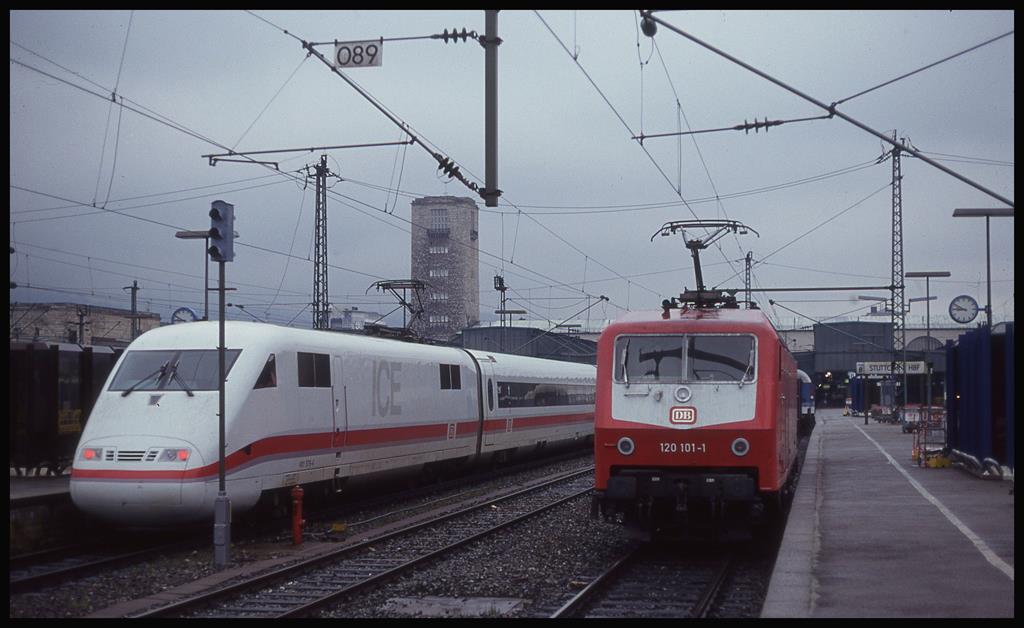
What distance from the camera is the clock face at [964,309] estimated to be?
123 feet

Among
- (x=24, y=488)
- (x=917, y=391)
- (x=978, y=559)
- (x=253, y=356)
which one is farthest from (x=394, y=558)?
(x=917, y=391)

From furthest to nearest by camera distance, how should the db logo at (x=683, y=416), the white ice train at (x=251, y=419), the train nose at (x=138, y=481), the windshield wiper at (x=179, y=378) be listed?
the windshield wiper at (x=179, y=378), the white ice train at (x=251, y=419), the train nose at (x=138, y=481), the db logo at (x=683, y=416)

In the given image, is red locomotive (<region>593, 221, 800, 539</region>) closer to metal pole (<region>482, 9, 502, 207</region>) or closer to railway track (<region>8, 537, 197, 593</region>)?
metal pole (<region>482, 9, 502, 207</region>)

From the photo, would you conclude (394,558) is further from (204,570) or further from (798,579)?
(798,579)

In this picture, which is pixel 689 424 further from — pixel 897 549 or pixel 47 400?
pixel 47 400

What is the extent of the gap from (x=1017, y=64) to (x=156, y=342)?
445 inches

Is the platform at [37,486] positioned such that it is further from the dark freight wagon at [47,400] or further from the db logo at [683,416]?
the db logo at [683,416]

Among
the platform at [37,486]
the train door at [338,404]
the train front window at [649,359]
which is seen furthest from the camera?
the train door at [338,404]

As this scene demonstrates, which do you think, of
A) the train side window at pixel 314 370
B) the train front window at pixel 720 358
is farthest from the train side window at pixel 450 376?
the train front window at pixel 720 358

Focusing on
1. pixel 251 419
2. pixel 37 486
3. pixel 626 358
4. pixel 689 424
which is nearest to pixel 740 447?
pixel 689 424

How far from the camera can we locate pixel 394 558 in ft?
44.4

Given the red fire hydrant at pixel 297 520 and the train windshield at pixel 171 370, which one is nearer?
the train windshield at pixel 171 370

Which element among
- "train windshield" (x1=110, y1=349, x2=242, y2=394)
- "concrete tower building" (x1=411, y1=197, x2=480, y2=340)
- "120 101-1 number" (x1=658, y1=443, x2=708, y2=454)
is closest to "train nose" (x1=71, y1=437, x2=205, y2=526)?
"train windshield" (x1=110, y1=349, x2=242, y2=394)

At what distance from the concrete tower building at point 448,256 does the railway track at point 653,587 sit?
91.4 metres
